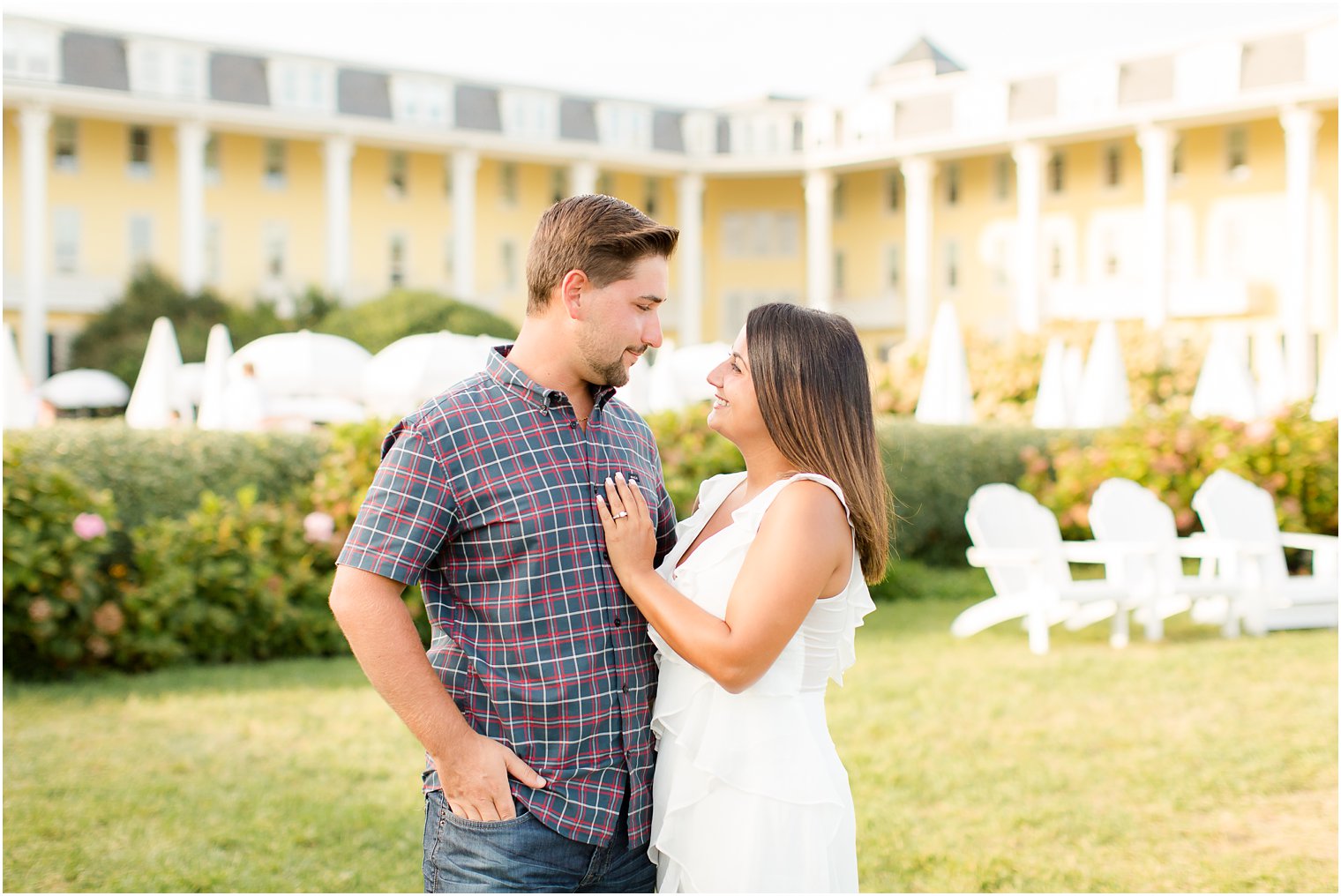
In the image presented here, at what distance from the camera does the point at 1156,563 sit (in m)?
10.4

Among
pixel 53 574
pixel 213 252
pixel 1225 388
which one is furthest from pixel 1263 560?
pixel 213 252

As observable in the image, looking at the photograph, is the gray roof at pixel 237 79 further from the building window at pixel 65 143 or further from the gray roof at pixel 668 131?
the gray roof at pixel 668 131

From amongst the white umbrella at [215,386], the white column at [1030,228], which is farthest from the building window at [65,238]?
the white column at [1030,228]

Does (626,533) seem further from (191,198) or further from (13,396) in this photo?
(191,198)

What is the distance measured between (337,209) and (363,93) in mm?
3709

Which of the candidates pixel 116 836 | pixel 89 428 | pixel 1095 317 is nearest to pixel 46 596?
pixel 89 428

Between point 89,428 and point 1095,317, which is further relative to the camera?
point 1095,317

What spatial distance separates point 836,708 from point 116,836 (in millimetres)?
3891

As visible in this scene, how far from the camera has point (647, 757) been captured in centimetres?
267

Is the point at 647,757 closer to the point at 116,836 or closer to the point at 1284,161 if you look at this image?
the point at 116,836

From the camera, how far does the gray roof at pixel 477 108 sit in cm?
3838

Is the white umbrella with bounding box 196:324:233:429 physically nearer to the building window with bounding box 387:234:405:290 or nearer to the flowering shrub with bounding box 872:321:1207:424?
the flowering shrub with bounding box 872:321:1207:424

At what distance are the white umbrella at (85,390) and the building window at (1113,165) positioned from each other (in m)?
27.9

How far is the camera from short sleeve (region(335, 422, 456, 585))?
2.40 m
